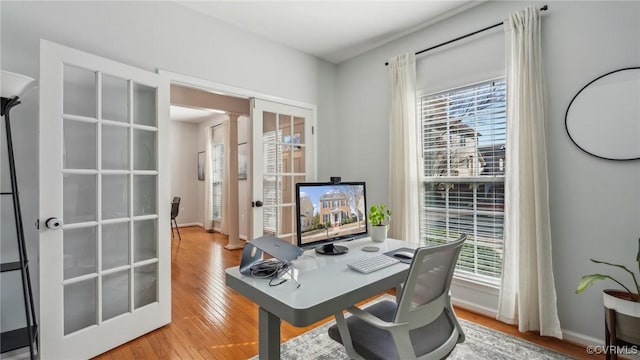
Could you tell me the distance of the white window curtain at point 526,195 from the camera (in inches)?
82.3

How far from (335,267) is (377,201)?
1.94 metres

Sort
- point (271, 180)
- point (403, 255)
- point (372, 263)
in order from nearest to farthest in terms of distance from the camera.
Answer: point (372, 263), point (403, 255), point (271, 180)

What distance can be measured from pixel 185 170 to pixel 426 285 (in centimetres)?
733

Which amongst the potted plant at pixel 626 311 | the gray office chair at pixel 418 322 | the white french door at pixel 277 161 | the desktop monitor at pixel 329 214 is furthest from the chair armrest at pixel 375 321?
the white french door at pixel 277 161

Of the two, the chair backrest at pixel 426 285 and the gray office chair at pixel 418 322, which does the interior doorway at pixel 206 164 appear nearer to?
the gray office chair at pixel 418 322

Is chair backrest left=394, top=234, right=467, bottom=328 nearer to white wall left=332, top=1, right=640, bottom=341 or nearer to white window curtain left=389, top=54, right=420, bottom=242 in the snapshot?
white wall left=332, top=1, right=640, bottom=341

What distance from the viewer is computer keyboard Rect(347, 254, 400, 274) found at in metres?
1.47

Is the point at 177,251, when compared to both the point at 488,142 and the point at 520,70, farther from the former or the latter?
the point at 520,70

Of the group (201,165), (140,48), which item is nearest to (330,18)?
(140,48)

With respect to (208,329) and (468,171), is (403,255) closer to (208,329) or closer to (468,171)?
(468,171)

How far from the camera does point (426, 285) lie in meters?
1.17

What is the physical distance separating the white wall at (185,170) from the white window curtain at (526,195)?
22.8ft

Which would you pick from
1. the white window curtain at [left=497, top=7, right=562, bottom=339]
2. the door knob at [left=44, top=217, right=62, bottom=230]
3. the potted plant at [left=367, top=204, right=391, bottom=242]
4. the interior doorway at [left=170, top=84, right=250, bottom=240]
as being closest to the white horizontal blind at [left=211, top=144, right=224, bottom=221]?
the interior doorway at [left=170, top=84, right=250, bottom=240]

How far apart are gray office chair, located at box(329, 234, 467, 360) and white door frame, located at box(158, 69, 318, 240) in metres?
2.03
